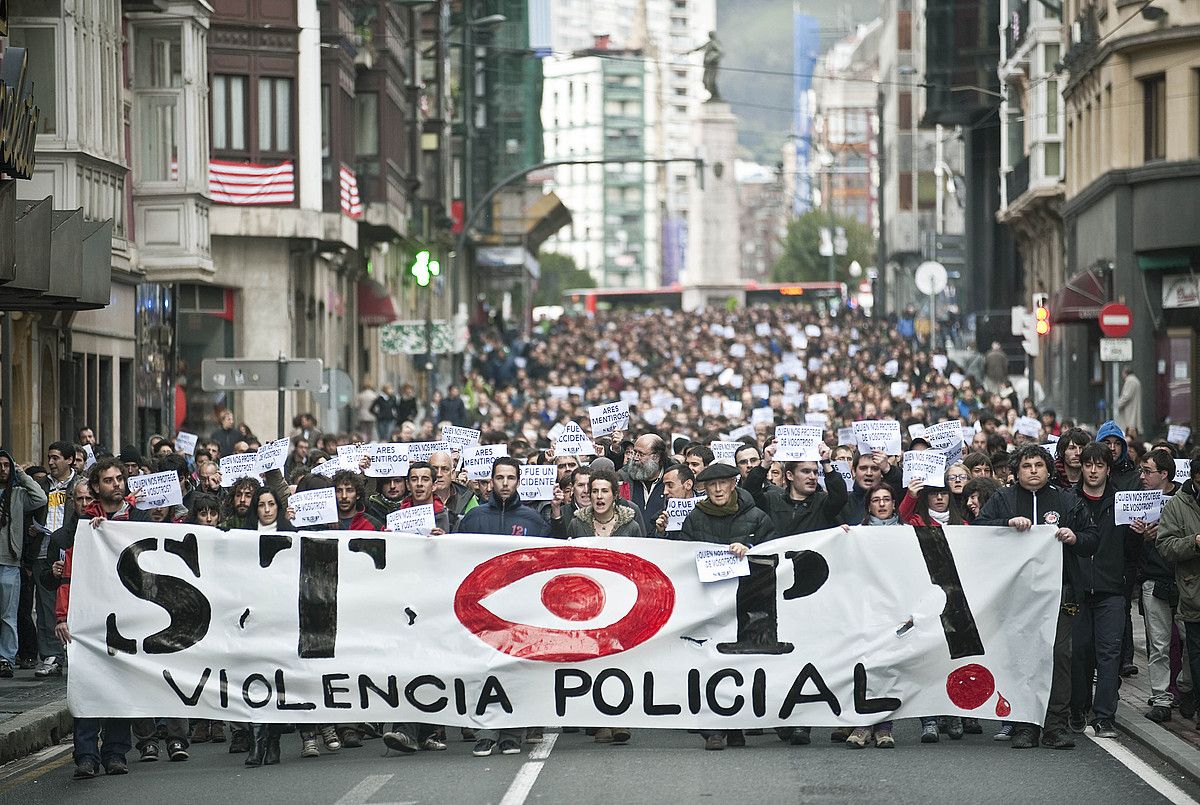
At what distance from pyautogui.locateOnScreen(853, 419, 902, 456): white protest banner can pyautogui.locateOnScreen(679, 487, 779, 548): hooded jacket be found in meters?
3.73

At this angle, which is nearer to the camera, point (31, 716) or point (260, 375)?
point (31, 716)

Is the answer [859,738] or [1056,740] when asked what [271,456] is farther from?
[1056,740]

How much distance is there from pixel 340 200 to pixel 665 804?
1242 inches

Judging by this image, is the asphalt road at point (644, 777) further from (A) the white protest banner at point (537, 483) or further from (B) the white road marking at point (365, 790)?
(A) the white protest banner at point (537, 483)

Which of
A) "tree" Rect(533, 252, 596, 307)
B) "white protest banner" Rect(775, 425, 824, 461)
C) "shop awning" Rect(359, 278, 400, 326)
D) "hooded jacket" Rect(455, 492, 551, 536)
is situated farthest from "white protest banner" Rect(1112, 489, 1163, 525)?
"tree" Rect(533, 252, 596, 307)

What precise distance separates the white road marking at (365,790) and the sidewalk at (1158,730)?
4.14m

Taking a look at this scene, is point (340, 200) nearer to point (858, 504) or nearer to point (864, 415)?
point (864, 415)

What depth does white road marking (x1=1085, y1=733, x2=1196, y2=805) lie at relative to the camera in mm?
10523

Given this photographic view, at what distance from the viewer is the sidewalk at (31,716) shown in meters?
12.7

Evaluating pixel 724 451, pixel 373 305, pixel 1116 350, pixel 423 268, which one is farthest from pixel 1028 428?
pixel 373 305

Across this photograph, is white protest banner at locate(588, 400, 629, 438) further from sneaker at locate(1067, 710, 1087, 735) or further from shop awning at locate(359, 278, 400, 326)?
shop awning at locate(359, 278, 400, 326)

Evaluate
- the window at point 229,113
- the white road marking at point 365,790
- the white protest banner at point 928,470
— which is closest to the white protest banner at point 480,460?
the white protest banner at point 928,470

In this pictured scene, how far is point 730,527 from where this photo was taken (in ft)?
42.1

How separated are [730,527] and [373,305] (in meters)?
38.5
